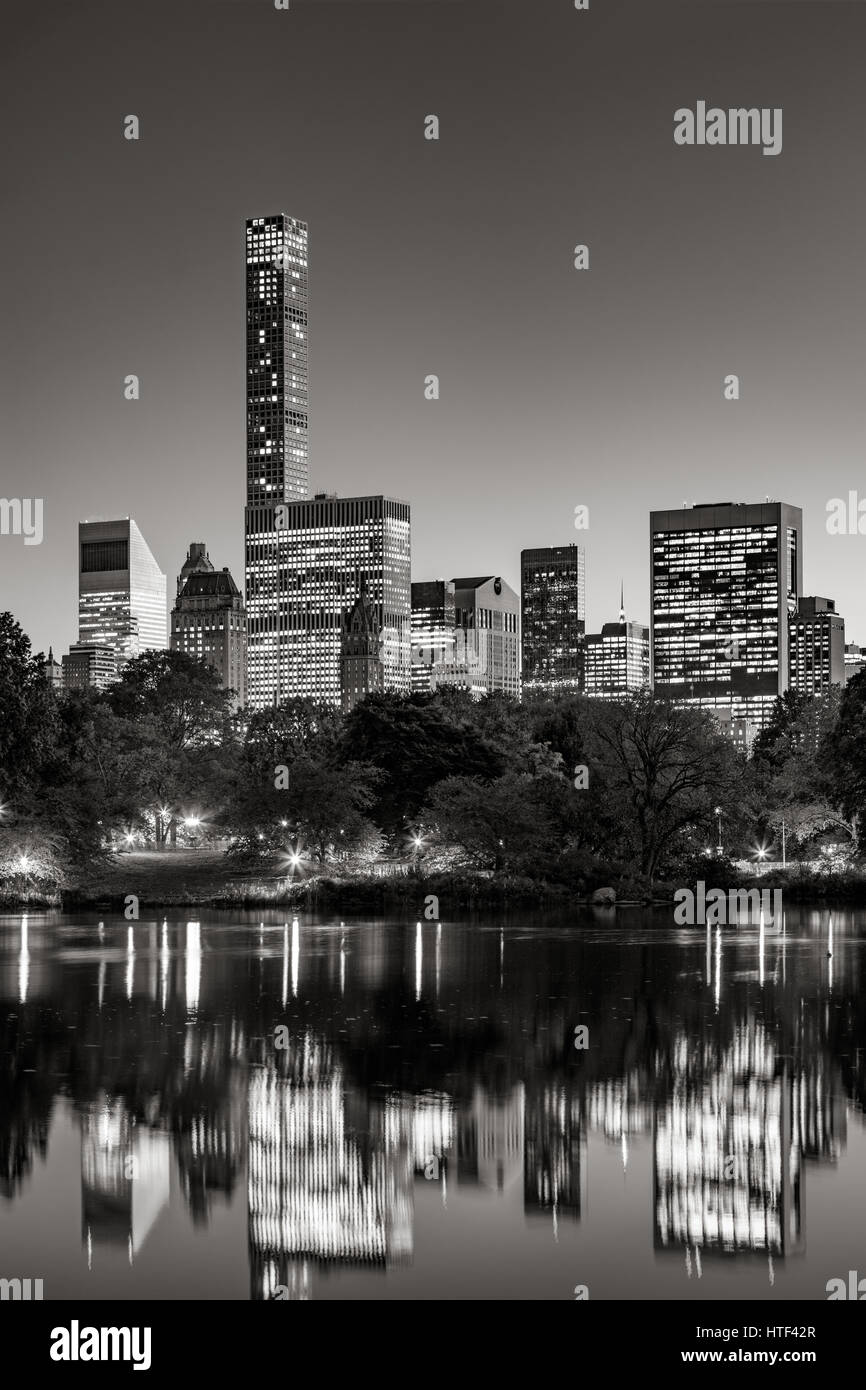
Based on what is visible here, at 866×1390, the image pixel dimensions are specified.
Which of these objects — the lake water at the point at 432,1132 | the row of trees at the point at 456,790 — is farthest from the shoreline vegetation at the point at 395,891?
the lake water at the point at 432,1132

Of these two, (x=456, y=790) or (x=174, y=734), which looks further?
(x=174, y=734)

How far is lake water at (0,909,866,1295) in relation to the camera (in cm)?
1611

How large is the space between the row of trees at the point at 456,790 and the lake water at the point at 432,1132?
25770 mm

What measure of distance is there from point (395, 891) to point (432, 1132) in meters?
41.4

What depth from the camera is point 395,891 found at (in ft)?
204

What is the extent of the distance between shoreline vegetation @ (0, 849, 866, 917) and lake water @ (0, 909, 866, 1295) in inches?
912

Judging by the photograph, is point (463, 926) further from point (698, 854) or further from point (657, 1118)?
point (657, 1118)

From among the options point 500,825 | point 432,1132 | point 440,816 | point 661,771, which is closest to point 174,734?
point 440,816

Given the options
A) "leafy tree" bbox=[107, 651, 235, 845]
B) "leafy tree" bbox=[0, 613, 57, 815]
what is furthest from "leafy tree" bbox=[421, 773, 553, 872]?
"leafy tree" bbox=[0, 613, 57, 815]

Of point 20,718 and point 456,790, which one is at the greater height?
point 20,718

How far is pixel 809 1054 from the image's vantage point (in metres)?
26.5

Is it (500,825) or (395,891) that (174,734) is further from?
(395,891)

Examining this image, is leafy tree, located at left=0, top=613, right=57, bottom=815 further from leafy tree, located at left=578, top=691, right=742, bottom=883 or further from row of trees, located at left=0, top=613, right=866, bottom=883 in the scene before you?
leafy tree, located at left=578, top=691, right=742, bottom=883
